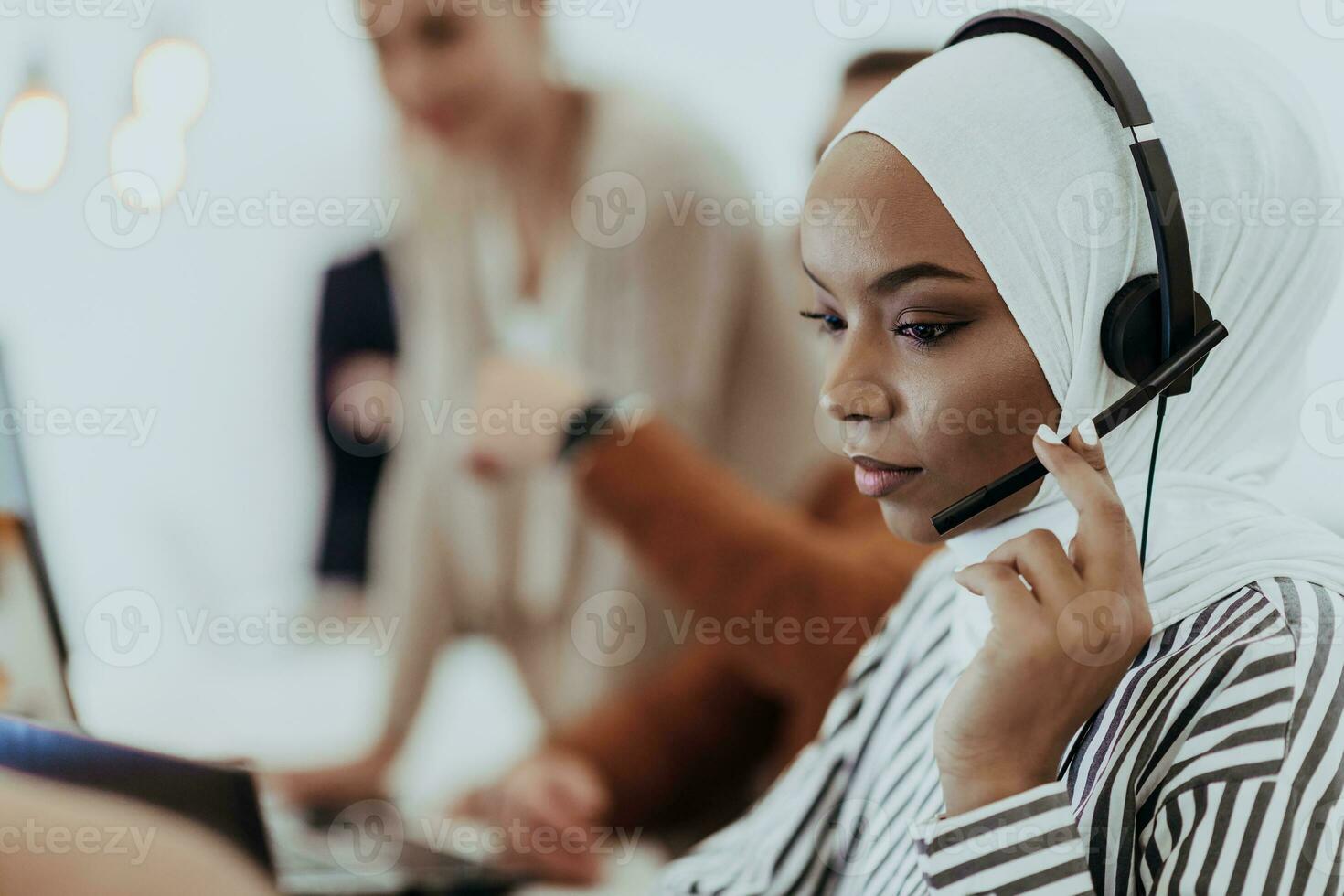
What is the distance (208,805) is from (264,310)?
43.6 inches

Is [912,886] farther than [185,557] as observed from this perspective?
No

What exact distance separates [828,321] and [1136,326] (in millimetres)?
173

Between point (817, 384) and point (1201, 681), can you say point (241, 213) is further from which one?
point (1201, 681)

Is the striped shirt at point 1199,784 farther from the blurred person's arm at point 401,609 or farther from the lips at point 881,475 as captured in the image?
the blurred person's arm at point 401,609

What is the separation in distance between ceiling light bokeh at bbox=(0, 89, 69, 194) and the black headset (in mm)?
1321

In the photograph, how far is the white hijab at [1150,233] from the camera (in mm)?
585

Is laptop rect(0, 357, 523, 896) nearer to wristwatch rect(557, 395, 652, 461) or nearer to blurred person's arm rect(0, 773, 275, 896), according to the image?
blurred person's arm rect(0, 773, 275, 896)

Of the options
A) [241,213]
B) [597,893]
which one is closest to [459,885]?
[597,893]

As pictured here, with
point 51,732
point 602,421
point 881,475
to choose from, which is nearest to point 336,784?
point 602,421

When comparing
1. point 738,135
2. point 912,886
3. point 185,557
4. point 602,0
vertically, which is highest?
point 602,0

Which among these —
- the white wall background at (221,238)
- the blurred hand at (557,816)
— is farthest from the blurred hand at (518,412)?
the blurred hand at (557,816)

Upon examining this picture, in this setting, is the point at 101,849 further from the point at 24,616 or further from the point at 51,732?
the point at 24,616

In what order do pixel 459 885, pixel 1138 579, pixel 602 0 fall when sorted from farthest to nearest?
pixel 602 0 → pixel 459 885 → pixel 1138 579

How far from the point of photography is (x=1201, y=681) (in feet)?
1.73
